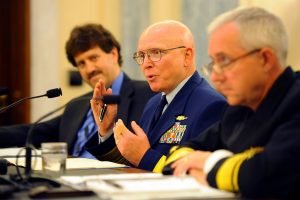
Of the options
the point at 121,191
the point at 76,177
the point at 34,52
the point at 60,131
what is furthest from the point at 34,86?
the point at 121,191

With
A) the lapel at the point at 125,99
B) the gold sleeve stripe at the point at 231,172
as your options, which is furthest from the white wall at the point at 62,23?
the gold sleeve stripe at the point at 231,172

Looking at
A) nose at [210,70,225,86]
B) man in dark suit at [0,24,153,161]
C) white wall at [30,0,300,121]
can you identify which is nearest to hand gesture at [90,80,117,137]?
man in dark suit at [0,24,153,161]

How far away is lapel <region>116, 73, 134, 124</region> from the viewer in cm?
422

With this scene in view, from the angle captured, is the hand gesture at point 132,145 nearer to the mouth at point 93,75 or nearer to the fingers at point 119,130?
the fingers at point 119,130

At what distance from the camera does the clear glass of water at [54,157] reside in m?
2.83

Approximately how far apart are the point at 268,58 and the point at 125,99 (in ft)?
6.57

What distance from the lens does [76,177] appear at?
8.35 feet

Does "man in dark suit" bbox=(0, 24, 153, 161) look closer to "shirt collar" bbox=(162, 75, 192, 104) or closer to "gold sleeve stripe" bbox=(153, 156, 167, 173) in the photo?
"shirt collar" bbox=(162, 75, 192, 104)

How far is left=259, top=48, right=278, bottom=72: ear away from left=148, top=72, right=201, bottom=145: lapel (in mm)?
1006

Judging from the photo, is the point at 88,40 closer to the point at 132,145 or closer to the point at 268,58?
the point at 132,145

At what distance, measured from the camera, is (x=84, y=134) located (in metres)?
4.58

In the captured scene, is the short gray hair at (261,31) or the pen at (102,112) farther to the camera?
the pen at (102,112)

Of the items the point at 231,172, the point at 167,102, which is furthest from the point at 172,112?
the point at 231,172

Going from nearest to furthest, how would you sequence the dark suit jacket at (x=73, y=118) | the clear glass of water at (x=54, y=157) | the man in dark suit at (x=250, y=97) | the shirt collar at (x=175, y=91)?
the man in dark suit at (x=250, y=97) → the clear glass of water at (x=54, y=157) → the shirt collar at (x=175, y=91) → the dark suit jacket at (x=73, y=118)
